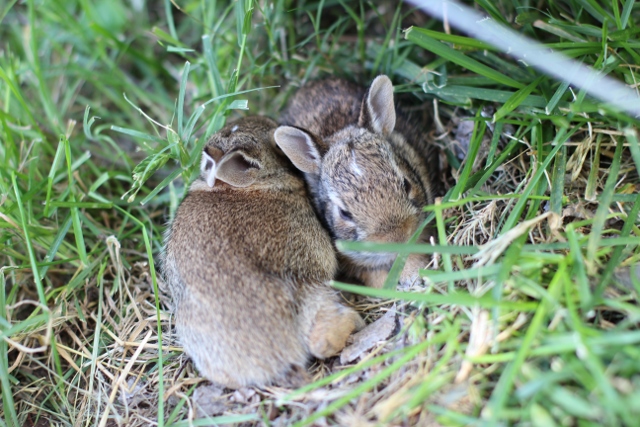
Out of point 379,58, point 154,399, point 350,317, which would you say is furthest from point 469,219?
point 154,399

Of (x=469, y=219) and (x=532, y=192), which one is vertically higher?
(x=532, y=192)

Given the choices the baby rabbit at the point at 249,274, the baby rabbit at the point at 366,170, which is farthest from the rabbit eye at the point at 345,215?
the baby rabbit at the point at 249,274

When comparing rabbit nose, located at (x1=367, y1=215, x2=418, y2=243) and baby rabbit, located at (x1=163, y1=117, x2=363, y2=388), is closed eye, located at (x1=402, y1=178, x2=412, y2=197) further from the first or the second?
baby rabbit, located at (x1=163, y1=117, x2=363, y2=388)

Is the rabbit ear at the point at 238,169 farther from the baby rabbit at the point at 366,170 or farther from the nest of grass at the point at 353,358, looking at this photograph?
the nest of grass at the point at 353,358

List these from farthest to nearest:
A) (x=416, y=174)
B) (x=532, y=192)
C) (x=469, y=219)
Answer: (x=416, y=174), (x=469, y=219), (x=532, y=192)

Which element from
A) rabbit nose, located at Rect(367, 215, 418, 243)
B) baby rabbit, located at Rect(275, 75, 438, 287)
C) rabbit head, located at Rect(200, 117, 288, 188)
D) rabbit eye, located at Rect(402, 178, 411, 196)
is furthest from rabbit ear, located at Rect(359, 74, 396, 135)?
rabbit nose, located at Rect(367, 215, 418, 243)

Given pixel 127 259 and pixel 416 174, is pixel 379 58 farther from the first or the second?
pixel 127 259

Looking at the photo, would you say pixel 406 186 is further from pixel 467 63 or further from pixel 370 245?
pixel 370 245
